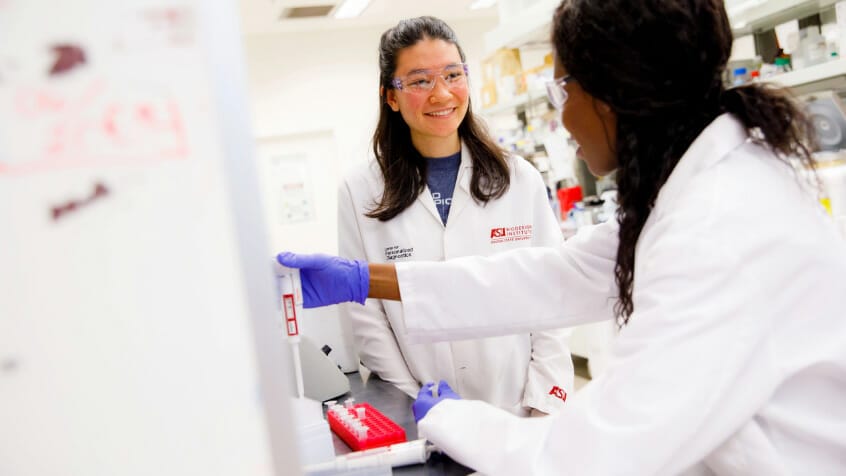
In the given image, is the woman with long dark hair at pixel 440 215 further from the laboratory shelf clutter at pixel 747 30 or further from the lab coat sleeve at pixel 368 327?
the laboratory shelf clutter at pixel 747 30

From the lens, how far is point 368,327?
1760 mm

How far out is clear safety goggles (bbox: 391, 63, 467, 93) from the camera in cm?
177

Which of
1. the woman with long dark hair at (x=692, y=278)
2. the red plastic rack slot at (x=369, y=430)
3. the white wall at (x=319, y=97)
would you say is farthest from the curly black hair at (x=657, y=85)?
the white wall at (x=319, y=97)

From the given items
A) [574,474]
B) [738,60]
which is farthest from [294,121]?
[574,474]

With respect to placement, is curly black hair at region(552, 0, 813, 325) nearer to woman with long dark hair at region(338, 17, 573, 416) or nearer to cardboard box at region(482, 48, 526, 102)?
woman with long dark hair at region(338, 17, 573, 416)

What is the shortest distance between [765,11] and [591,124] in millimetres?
2256

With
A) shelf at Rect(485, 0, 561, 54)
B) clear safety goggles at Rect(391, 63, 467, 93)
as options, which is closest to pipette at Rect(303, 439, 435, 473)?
clear safety goggles at Rect(391, 63, 467, 93)

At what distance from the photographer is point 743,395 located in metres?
0.82

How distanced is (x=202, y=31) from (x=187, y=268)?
0.64 feet

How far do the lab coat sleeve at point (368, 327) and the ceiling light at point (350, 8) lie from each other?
452 centimetres

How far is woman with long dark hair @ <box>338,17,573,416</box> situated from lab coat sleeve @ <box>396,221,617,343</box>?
29 cm

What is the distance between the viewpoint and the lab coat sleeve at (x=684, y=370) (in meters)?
0.80

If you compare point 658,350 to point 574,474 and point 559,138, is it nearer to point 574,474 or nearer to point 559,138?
point 574,474

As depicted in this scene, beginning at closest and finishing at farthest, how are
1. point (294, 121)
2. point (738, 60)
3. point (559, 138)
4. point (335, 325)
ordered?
point (335, 325) → point (738, 60) → point (559, 138) → point (294, 121)
